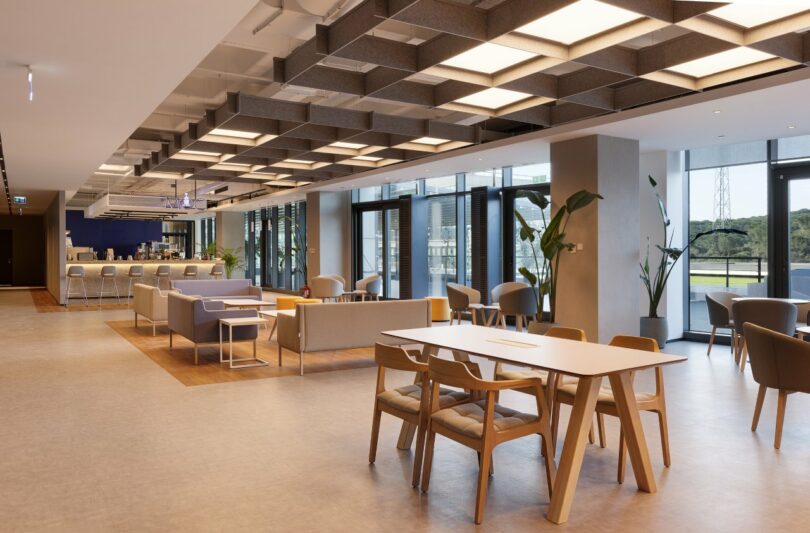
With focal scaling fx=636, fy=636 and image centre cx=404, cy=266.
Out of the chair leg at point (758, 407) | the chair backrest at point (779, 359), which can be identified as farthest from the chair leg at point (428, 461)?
the chair leg at point (758, 407)

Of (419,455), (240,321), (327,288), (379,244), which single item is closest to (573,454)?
(419,455)

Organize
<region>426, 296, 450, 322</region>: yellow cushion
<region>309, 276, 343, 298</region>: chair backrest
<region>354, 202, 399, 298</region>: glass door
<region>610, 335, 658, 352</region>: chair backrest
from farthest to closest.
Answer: <region>354, 202, 399, 298</region>: glass door < <region>309, 276, 343, 298</region>: chair backrest < <region>426, 296, 450, 322</region>: yellow cushion < <region>610, 335, 658, 352</region>: chair backrest

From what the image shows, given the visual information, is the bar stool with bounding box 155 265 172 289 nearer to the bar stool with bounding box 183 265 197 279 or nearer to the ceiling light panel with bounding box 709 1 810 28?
the bar stool with bounding box 183 265 197 279

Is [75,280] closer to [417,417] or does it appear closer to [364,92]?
[364,92]

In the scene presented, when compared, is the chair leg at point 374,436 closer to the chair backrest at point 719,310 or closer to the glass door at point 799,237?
the chair backrest at point 719,310

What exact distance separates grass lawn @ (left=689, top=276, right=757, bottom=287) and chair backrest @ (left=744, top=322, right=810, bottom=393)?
5095mm

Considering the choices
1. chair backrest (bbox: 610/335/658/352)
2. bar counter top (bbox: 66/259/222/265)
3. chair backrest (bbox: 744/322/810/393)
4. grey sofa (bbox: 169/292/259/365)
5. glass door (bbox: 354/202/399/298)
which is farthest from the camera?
bar counter top (bbox: 66/259/222/265)

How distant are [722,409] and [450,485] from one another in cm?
306

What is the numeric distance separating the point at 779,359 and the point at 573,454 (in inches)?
81.4

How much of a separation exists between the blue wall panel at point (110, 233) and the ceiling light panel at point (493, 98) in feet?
69.5

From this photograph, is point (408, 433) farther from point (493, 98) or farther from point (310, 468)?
point (493, 98)

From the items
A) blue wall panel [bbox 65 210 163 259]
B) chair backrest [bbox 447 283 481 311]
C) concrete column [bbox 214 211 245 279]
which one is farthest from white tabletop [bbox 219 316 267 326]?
blue wall panel [bbox 65 210 163 259]

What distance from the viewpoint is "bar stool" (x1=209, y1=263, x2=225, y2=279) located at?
698 inches

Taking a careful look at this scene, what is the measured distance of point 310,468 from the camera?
400 centimetres
